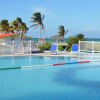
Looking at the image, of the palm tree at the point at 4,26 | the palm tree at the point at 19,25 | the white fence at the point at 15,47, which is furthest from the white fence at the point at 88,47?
the palm tree at the point at 4,26

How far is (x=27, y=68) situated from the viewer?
50.5 feet

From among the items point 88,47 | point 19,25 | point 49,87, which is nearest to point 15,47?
point 88,47

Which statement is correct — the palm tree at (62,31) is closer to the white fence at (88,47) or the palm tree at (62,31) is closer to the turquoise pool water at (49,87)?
the white fence at (88,47)

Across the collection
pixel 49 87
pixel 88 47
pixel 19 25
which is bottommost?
pixel 49 87

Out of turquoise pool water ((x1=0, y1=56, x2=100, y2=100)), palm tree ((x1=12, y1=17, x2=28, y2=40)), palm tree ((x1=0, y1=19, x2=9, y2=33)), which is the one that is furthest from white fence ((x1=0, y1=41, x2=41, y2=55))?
palm tree ((x1=0, y1=19, x2=9, y2=33))

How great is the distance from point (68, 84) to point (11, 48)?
1404cm

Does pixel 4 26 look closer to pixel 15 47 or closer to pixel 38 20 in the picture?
pixel 38 20

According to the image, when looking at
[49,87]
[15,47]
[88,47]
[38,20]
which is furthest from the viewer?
[38,20]

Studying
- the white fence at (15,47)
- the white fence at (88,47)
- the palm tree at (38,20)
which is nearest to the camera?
the white fence at (15,47)

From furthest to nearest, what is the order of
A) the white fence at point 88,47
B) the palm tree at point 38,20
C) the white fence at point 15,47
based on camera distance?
1. the palm tree at point 38,20
2. the white fence at point 88,47
3. the white fence at point 15,47

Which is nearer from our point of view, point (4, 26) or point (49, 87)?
point (49, 87)

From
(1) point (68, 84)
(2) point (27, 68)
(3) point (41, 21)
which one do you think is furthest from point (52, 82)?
(3) point (41, 21)

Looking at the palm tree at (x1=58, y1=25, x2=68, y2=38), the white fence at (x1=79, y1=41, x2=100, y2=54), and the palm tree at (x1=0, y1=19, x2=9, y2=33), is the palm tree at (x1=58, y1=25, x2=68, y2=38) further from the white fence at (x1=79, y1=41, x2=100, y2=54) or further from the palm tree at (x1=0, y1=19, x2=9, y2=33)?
the white fence at (x1=79, y1=41, x2=100, y2=54)

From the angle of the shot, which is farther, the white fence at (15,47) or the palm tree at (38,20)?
the palm tree at (38,20)
